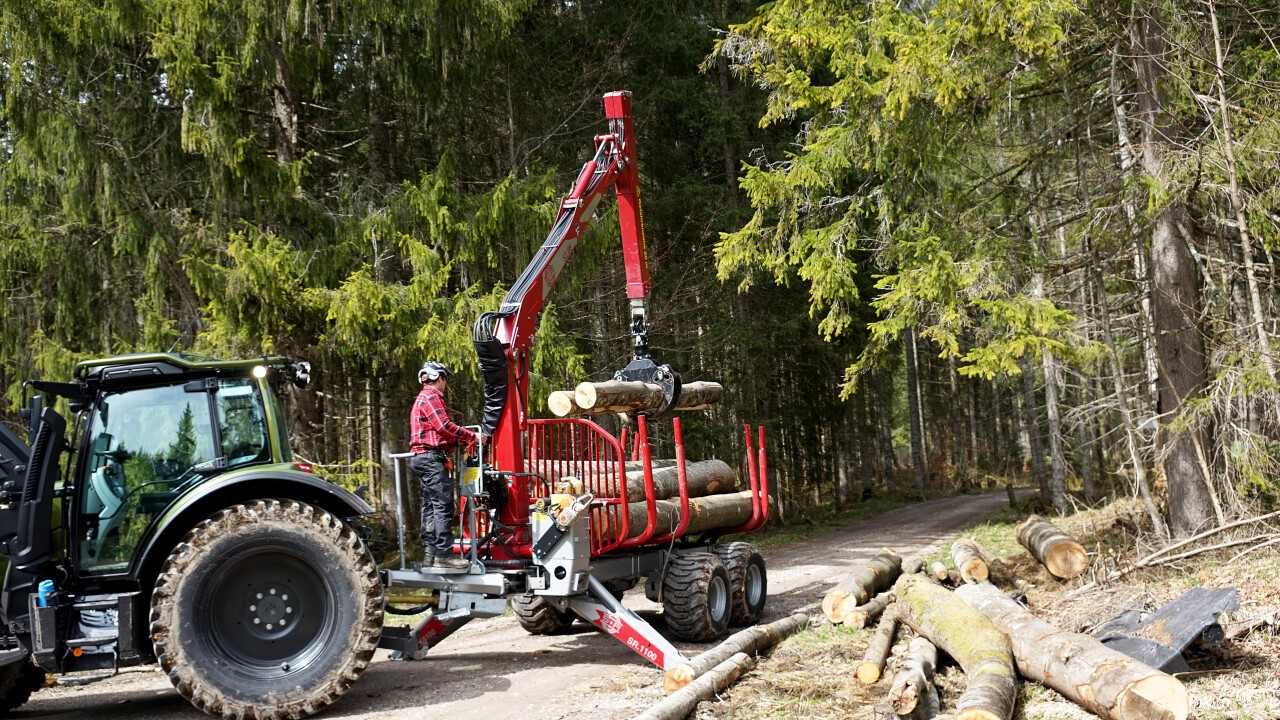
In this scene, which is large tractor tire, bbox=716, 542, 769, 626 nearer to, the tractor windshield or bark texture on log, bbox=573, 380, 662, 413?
bark texture on log, bbox=573, 380, 662, 413

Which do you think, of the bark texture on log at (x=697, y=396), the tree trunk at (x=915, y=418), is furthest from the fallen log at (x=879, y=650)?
the tree trunk at (x=915, y=418)

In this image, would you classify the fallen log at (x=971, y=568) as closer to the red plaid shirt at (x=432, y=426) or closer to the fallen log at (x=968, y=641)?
the fallen log at (x=968, y=641)

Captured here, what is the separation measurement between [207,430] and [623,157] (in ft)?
17.6

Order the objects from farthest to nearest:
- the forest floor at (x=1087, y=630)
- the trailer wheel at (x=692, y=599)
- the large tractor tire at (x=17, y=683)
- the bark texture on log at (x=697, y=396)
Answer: the bark texture on log at (x=697, y=396), the trailer wheel at (x=692, y=599), the large tractor tire at (x=17, y=683), the forest floor at (x=1087, y=630)

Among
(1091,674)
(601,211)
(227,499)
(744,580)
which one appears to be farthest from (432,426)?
(601,211)

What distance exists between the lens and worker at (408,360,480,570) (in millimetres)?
8211

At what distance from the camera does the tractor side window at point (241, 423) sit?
7.30 meters

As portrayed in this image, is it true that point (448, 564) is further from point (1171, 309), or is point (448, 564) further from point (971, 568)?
point (1171, 309)

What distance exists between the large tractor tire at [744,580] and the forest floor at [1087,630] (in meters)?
0.64

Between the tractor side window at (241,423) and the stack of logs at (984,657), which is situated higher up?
the tractor side window at (241,423)

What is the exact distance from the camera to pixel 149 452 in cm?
711

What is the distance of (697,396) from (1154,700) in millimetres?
6003

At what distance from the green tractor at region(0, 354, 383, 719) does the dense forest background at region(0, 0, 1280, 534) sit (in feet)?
16.9

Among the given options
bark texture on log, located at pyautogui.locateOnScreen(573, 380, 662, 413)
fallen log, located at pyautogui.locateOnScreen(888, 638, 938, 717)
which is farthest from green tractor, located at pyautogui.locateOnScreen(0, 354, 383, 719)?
fallen log, located at pyautogui.locateOnScreen(888, 638, 938, 717)
